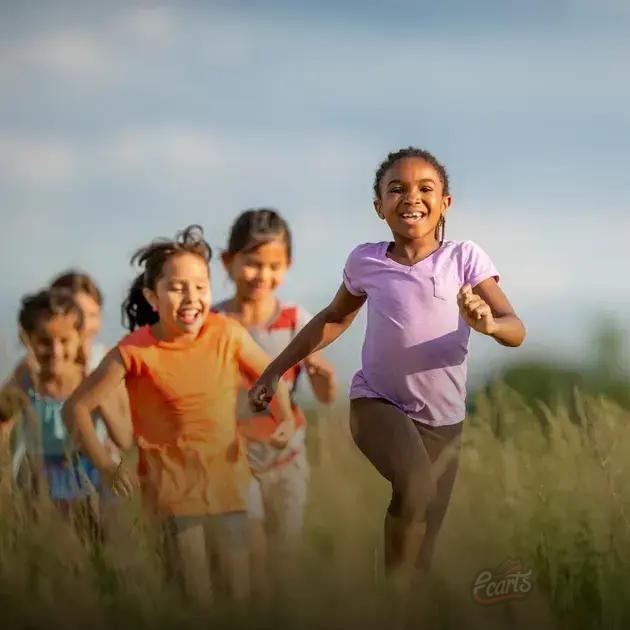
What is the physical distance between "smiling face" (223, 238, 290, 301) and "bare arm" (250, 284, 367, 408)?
0.55 meters

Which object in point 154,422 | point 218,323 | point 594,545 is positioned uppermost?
point 218,323

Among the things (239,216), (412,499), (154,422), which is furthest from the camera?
(239,216)

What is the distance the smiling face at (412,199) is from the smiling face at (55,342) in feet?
4.87

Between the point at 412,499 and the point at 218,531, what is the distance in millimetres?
853

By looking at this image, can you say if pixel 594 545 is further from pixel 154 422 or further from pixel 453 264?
pixel 154 422

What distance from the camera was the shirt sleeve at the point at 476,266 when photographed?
180 inches

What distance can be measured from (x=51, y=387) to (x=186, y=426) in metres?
0.94

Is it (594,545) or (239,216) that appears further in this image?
Answer: (239,216)

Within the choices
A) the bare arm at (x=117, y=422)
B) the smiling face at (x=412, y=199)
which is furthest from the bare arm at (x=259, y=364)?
the smiling face at (x=412, y=199)

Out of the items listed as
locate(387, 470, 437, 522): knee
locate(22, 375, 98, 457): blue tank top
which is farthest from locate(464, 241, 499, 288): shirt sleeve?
locate(22, 375, 98, 457): blue tank top

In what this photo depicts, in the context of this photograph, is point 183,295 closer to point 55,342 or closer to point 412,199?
point 55,342

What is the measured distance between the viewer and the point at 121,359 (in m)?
4.94

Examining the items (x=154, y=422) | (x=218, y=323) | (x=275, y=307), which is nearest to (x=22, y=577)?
(x=154, y=422)

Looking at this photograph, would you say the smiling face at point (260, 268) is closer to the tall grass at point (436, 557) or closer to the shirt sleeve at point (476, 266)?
the tall grass at point (436, 557)
